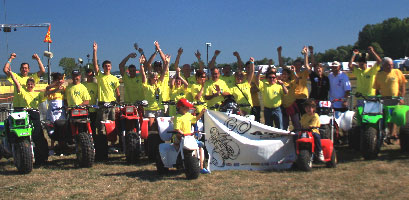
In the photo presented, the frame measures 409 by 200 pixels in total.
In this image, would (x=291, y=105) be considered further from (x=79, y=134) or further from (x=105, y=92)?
(x=79, y=134)

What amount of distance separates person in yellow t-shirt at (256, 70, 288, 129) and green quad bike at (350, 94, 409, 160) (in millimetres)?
1529

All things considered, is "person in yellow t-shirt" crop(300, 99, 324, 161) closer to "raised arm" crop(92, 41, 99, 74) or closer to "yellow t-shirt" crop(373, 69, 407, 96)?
"yellow t-shirt" crop(373, 69, 407, 96)

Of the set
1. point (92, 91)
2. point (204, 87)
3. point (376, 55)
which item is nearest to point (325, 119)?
point (376, 55)

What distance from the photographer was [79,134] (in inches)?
313

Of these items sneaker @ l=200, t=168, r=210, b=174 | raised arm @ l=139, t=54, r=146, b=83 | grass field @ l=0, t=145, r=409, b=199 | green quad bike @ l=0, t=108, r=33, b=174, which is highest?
raised arm @ l=139, t=54, r=146, b=83

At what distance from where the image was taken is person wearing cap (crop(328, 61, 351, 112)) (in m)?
9.29

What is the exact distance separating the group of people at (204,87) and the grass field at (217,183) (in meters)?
1.25

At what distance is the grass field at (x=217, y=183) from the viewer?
6059 millimetres

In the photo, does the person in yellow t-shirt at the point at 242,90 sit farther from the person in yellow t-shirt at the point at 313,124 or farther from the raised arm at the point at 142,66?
the raised arm at the point at 142,66

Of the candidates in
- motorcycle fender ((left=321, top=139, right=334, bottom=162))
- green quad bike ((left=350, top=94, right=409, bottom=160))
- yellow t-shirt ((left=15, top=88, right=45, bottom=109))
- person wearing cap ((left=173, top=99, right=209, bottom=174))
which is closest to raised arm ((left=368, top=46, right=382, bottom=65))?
green quad bike ((left=350, top=94, right=409, bottom=160))

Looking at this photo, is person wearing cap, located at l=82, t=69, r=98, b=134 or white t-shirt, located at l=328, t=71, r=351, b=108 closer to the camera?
person wearing cap, located at l=82, t=69, r=98, b=134

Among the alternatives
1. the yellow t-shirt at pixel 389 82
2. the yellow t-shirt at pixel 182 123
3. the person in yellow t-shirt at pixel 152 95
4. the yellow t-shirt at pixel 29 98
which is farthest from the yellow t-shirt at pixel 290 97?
the yellow t-shirt at pixel 29 98

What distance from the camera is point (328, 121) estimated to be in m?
8.21

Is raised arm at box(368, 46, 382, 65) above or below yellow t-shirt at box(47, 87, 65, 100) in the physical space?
above
